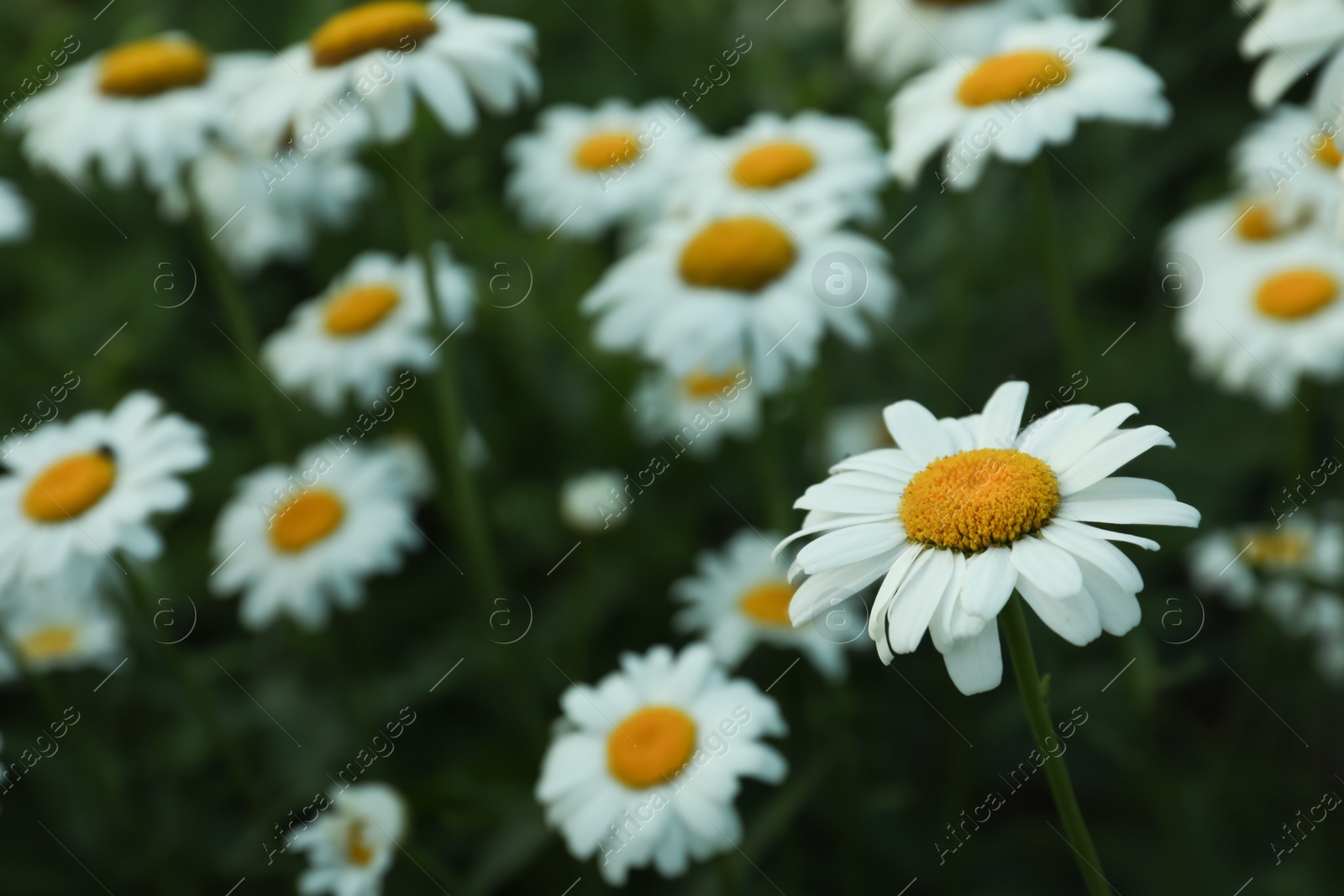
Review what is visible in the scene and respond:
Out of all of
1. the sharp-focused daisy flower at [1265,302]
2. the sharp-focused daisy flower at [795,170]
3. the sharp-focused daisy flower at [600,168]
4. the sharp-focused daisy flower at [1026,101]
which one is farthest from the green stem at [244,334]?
the sharp-focused daisy flower at [1265,302]

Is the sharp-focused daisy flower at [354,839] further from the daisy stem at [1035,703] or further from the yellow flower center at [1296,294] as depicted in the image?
the yellow flower center at [1296,294]

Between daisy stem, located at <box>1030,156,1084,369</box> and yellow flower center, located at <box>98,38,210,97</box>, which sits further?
yellow flower center, located at <box>98,38,210,97</box>

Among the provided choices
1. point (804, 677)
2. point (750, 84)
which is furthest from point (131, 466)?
point (750, 84)

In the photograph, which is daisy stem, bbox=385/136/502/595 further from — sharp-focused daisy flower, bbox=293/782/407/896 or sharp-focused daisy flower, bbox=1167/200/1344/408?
sharp-focused daisy flower, bbox=1167/200/1344/408

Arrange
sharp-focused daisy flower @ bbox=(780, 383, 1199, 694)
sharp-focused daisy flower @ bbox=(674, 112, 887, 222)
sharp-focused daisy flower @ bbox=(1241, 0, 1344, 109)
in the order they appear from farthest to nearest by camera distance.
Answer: sharp-focused daisy flower @ bbox=(674, 112, 887, 222) < sharp-focused daisy flower @ bbox=(1241, 0, 1344, 109) < sharp-focused daisy flower @ bbox=(780, 383, 1199, 694)

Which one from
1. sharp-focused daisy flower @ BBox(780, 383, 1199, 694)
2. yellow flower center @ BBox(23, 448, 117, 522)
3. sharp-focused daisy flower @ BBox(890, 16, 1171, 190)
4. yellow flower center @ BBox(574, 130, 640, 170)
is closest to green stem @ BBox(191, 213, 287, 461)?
yellow flower center @ BBox(23, 448, 117, 522)

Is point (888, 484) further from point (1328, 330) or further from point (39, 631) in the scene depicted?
point (39, 631)

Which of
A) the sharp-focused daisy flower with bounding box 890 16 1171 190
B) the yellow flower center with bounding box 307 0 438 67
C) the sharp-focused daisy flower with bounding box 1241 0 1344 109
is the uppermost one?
the yellow flower center with bounding box 307 0 438 67
